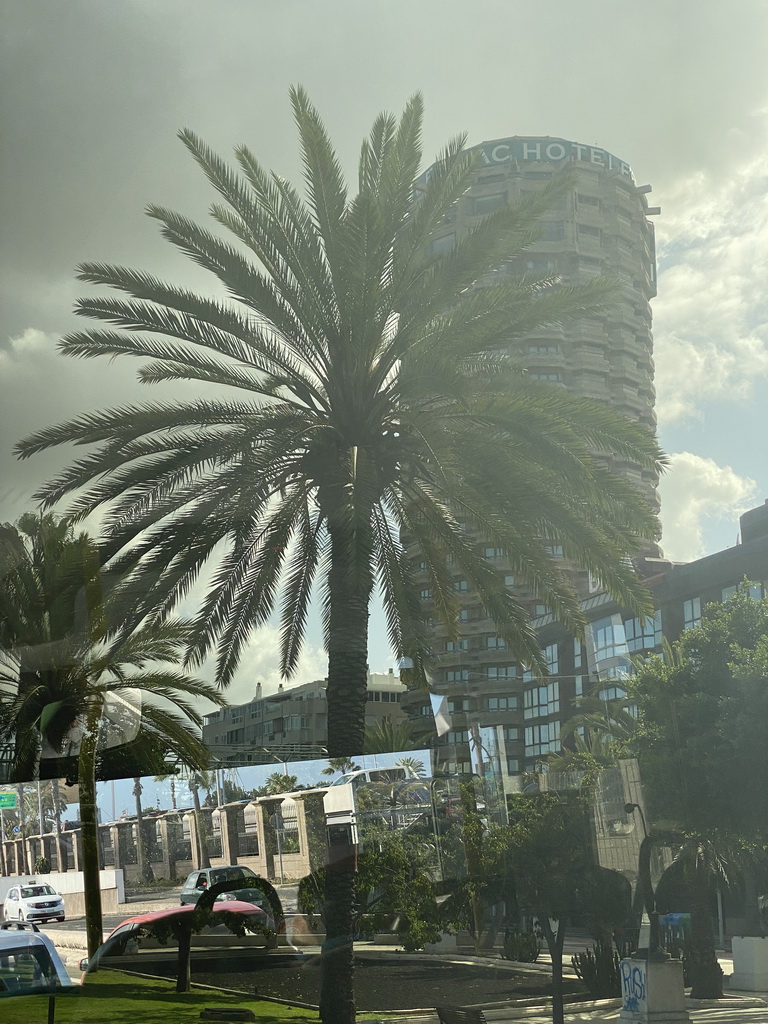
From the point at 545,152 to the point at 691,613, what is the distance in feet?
10.8

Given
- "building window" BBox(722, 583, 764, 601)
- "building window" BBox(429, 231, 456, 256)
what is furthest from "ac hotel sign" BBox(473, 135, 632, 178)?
"building window" BBox(722, 583, 764, 601)

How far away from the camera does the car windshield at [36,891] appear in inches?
263

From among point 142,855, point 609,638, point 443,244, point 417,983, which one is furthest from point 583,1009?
point 443,244

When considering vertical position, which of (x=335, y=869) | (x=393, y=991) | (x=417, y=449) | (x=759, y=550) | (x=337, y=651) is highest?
(x=417, y=449)

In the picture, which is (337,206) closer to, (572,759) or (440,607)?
(440,607)

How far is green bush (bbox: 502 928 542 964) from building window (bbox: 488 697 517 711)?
1402mm

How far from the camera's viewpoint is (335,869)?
6348 millimetres

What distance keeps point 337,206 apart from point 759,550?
3.45 m

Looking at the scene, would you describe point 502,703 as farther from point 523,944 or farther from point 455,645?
point 523,944

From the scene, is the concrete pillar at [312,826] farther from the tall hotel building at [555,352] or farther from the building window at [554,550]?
the building window at [554,550]

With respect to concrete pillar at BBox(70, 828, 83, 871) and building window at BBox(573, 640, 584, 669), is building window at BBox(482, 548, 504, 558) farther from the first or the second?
concrete pillar at BBox(70, 828, 83, 871)

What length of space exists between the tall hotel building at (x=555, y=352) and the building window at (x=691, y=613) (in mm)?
401

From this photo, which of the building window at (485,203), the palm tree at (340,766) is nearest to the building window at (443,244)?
Answer: the building window at (485,203)

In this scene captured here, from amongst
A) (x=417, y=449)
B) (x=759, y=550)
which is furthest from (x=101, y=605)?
(x=759, y=550)
